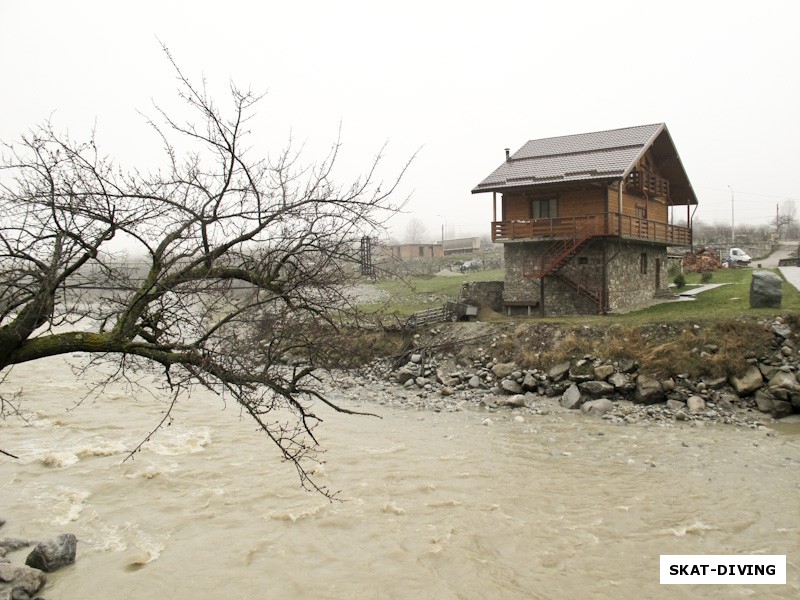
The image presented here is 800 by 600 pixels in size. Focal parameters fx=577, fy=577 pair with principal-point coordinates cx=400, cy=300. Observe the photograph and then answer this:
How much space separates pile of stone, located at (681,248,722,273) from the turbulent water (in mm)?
27511

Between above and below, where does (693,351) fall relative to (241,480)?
above

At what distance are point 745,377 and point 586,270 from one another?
8868 millimetres

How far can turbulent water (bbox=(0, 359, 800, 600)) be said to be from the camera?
791 cm

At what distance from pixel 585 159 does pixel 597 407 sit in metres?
12.7

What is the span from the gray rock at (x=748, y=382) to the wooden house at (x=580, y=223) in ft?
24.8

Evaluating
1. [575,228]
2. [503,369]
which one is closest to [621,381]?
[503,369]

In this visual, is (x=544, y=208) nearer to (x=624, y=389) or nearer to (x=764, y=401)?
(x=624, y=389)

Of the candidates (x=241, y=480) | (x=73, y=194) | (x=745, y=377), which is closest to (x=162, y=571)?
(x=241, y=480)

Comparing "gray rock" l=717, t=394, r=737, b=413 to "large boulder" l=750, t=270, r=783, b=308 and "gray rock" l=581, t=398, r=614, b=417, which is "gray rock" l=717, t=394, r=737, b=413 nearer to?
"gray rock" l=581, t=398, r=614, b=417

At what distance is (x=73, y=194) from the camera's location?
201 inches

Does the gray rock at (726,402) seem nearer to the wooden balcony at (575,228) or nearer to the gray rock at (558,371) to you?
the gray rock at (558,371)

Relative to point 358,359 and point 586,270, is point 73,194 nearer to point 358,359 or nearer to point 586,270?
point 358,359

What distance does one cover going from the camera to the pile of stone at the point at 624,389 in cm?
1520

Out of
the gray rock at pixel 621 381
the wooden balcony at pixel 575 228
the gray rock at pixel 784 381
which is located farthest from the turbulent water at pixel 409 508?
the wooden balcony at pixel 575 228
